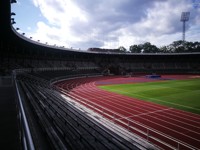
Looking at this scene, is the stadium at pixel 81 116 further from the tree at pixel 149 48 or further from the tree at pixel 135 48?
the tree at pixel 149 48

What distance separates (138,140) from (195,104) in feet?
38.9

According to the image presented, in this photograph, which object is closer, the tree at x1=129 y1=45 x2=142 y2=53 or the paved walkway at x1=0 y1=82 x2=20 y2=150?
the paved walkway at x1=0 y1=82 x2=20 y2=150

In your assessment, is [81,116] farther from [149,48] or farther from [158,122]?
[149,48]

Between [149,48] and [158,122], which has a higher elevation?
[149,48]

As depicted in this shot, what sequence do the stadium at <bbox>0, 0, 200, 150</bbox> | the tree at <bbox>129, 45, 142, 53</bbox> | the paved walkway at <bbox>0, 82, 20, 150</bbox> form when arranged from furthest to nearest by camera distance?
the tree at <bbox>129, 45, 142, 53</bbox>, the stadium at <bbox>0, 0, 200, 150</bbox>, the paved walkway at <bbox>0, 82, 20, 150</bbox>

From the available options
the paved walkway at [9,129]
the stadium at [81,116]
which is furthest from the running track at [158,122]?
the paved walkway at [9,129]

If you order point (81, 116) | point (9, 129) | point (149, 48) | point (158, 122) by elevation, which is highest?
point (149, 48)

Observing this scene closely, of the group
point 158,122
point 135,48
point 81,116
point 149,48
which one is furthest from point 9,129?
point 149,48

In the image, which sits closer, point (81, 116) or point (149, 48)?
point (81, 116)

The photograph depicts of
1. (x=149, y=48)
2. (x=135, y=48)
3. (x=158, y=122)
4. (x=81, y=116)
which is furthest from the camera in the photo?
(x=135, y=48)

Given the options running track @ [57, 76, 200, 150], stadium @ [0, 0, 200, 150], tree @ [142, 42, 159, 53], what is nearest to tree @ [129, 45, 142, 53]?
tree @ [142, 42, 159, 53]

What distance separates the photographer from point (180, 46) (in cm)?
13238

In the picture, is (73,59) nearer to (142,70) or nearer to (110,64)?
(110,64)

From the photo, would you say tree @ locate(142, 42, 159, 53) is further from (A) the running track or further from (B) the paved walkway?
(B) the paved walkway
